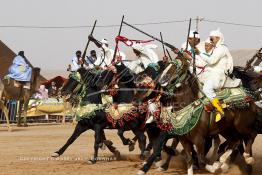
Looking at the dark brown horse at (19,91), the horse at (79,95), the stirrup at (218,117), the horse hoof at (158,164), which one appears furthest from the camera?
the dark brown horse at (19,91)

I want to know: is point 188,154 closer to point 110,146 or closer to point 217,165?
point 217,165

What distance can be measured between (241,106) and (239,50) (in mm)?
110026

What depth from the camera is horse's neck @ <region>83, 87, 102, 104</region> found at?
1420cm

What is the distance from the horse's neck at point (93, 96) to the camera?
559 inches

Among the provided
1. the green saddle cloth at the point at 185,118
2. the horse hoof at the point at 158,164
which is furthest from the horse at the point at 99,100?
the green saddle cloth at the point at 185,118

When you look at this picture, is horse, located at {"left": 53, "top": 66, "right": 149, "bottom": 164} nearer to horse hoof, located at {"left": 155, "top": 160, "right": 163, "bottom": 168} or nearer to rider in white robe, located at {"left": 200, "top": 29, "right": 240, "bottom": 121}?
horse hoof, located at {"left": 155, "top": 160, "right": 163, "bottom": 168}

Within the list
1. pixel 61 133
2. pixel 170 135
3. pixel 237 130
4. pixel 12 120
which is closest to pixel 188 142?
pixel 170 135

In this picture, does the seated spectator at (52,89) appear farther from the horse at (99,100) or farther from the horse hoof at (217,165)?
the horse hoof at (217,165)

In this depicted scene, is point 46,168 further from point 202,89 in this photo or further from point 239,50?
point 239,50

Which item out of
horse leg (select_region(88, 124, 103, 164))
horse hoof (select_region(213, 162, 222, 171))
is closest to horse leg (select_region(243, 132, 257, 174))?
horse hoof (select_region(213, 162, 222, 171))

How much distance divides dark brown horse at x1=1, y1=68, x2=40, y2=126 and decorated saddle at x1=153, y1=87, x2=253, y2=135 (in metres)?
14.6

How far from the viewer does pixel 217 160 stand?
13.1 m

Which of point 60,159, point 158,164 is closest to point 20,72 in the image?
point 60,159

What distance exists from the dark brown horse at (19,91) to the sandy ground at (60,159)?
4183mm
